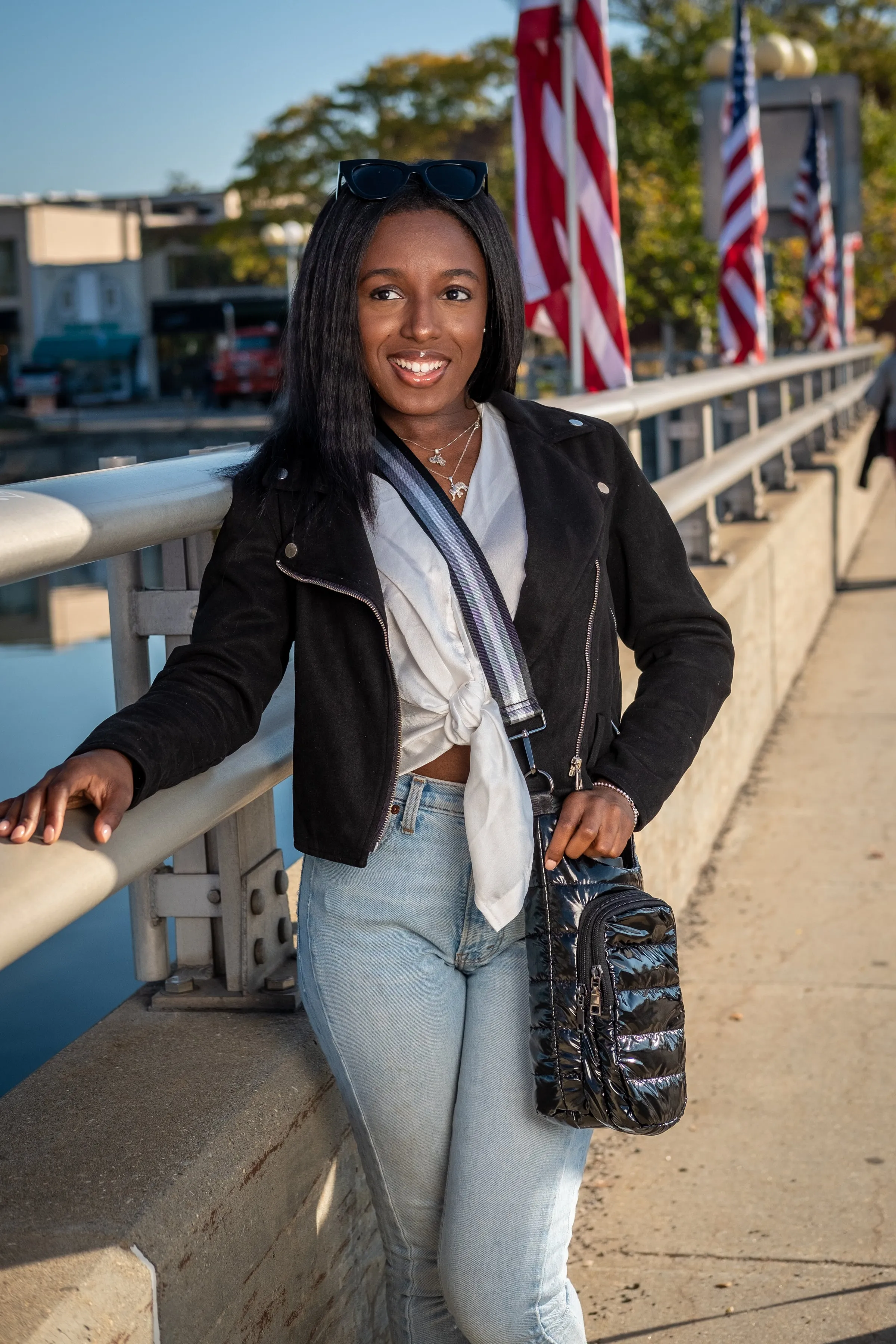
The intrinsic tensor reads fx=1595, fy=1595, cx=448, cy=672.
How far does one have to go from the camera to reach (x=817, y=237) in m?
20.7

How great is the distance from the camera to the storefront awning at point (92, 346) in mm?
71188

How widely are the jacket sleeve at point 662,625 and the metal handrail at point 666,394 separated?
1.63 feet

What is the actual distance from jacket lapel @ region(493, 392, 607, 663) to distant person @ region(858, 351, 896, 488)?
8.65m

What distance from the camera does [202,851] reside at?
8.35 feet

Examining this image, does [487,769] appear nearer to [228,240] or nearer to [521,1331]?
[521,1331]

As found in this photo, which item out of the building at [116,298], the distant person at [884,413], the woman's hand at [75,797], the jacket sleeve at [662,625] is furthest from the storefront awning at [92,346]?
the woman's hand at [75,797]

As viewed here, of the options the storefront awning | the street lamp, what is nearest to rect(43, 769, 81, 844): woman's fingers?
the street lamp

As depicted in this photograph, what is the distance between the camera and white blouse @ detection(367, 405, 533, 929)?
2121mm

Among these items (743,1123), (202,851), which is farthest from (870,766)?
(202,851)

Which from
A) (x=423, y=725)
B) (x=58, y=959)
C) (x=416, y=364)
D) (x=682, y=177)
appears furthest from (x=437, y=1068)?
(x=682, y=177)

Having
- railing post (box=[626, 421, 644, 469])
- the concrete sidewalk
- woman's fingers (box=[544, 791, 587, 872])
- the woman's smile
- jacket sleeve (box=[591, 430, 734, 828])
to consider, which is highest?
the woman's smile

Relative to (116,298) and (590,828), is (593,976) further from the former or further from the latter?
(116,298)

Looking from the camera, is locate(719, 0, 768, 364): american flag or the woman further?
locate(719, 0, 768, 364): american flag

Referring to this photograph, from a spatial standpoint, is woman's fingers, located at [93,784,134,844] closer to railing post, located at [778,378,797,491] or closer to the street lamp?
railing post, located at [778,378,797,491]
